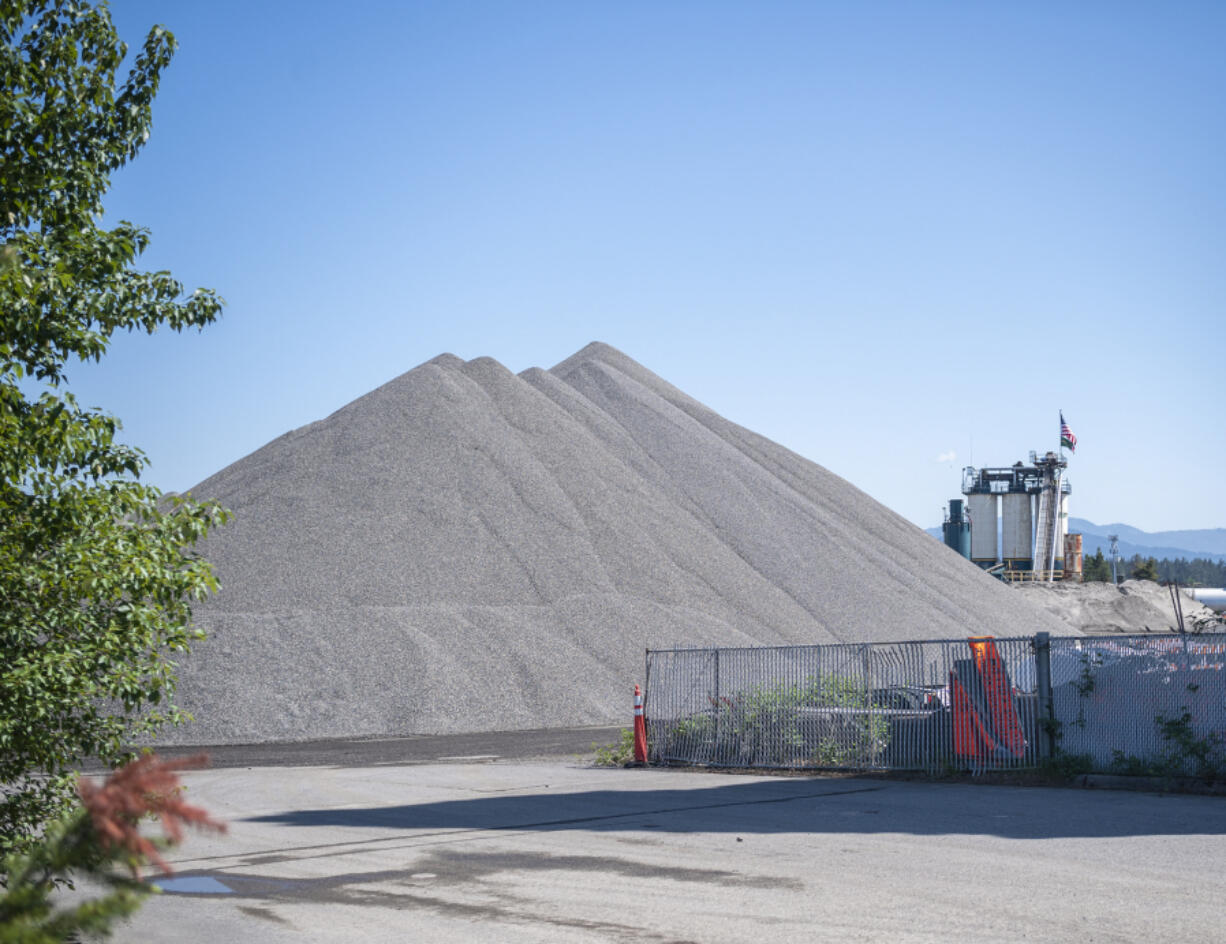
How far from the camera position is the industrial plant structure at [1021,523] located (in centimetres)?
9862

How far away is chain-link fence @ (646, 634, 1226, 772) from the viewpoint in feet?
50.0

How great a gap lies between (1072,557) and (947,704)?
9281 cm

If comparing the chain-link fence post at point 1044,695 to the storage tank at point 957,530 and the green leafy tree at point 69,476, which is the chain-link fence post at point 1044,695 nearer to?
the green leafy tree at point 69,476

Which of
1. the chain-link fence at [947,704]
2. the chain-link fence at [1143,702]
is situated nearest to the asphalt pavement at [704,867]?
the chain-link fence at [1143,702]

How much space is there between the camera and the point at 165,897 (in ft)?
31.3

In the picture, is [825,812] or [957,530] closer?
[825,812]

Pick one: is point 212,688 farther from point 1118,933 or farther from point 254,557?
point 1118,933

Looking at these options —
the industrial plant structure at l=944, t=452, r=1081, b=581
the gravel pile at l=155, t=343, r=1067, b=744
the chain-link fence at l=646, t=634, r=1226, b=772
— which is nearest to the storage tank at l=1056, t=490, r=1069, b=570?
the industrial plant structure at l=944, t=452, r=1081, b=581

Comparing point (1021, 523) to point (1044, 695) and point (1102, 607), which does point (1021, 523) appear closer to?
point (1102, 607)

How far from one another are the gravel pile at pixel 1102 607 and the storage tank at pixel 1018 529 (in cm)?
723

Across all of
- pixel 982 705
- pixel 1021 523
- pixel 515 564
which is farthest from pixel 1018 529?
pixel 982 705

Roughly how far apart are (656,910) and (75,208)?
6293mm

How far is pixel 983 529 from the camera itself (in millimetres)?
102000

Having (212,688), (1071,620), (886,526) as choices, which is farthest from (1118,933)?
(1071,620)
